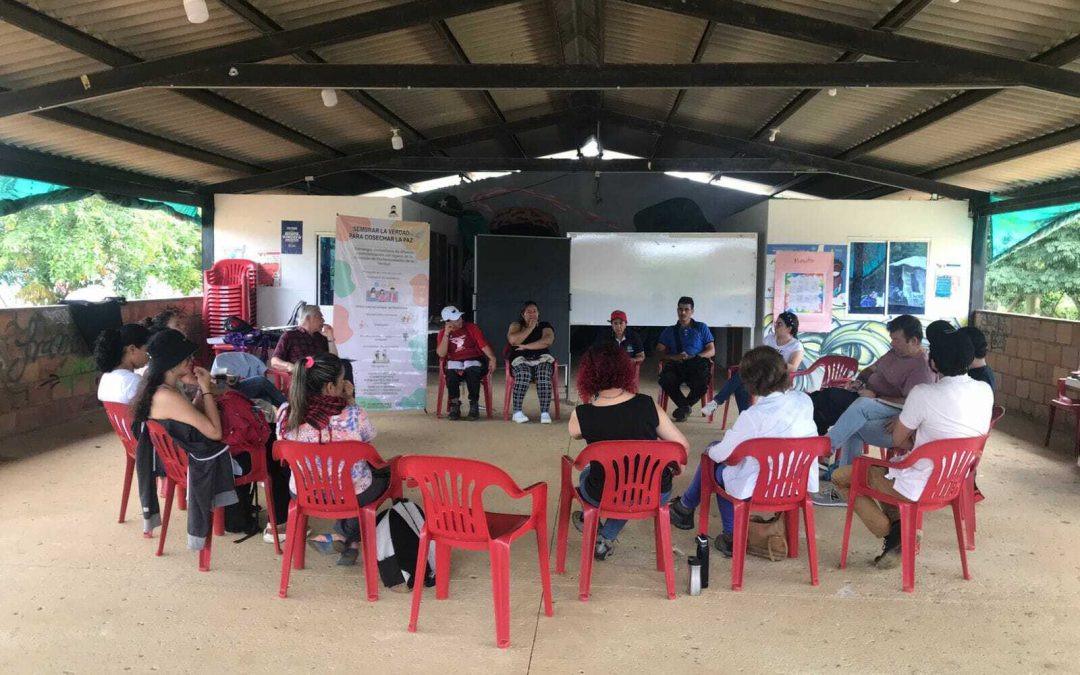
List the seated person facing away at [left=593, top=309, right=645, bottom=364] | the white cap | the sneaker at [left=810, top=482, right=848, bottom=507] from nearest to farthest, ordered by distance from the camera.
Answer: the sneaker at [left=810, top=482, right=848, bottom=507], the white cap, the seated person facing away at [left=593, top=309, right=645, bottom=364]

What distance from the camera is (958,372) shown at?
295cm

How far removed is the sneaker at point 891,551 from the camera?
3076mm

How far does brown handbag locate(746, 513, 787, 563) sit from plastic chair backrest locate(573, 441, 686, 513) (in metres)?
0.72

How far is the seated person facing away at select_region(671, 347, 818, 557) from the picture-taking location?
291 cm

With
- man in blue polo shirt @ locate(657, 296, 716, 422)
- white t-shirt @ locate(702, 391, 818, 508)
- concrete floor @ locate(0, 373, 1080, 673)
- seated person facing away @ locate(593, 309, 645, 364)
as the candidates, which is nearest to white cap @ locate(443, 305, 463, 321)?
seated person facing away @ locate(593, 309, 645, 364)

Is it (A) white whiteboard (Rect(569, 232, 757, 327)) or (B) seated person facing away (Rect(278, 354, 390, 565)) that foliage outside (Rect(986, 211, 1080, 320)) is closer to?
(A) white whiteboard (Rect(569, 232, 757, 327))

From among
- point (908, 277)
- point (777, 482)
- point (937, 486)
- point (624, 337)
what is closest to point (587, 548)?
point (777, 482)

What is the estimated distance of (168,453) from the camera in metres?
3.06

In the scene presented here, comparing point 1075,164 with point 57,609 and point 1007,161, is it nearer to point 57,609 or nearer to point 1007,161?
point 1007,161

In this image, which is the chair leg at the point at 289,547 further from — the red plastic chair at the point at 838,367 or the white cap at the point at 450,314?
the red plastic chair at the point at 838,367

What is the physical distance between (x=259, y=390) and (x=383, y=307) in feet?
6.70

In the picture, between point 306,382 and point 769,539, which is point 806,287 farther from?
point 306,382

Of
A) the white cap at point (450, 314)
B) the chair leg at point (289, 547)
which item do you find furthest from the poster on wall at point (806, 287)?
the chair leg at point (289, 547)

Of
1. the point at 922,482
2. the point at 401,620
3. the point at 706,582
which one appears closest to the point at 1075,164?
the point at 922,482
